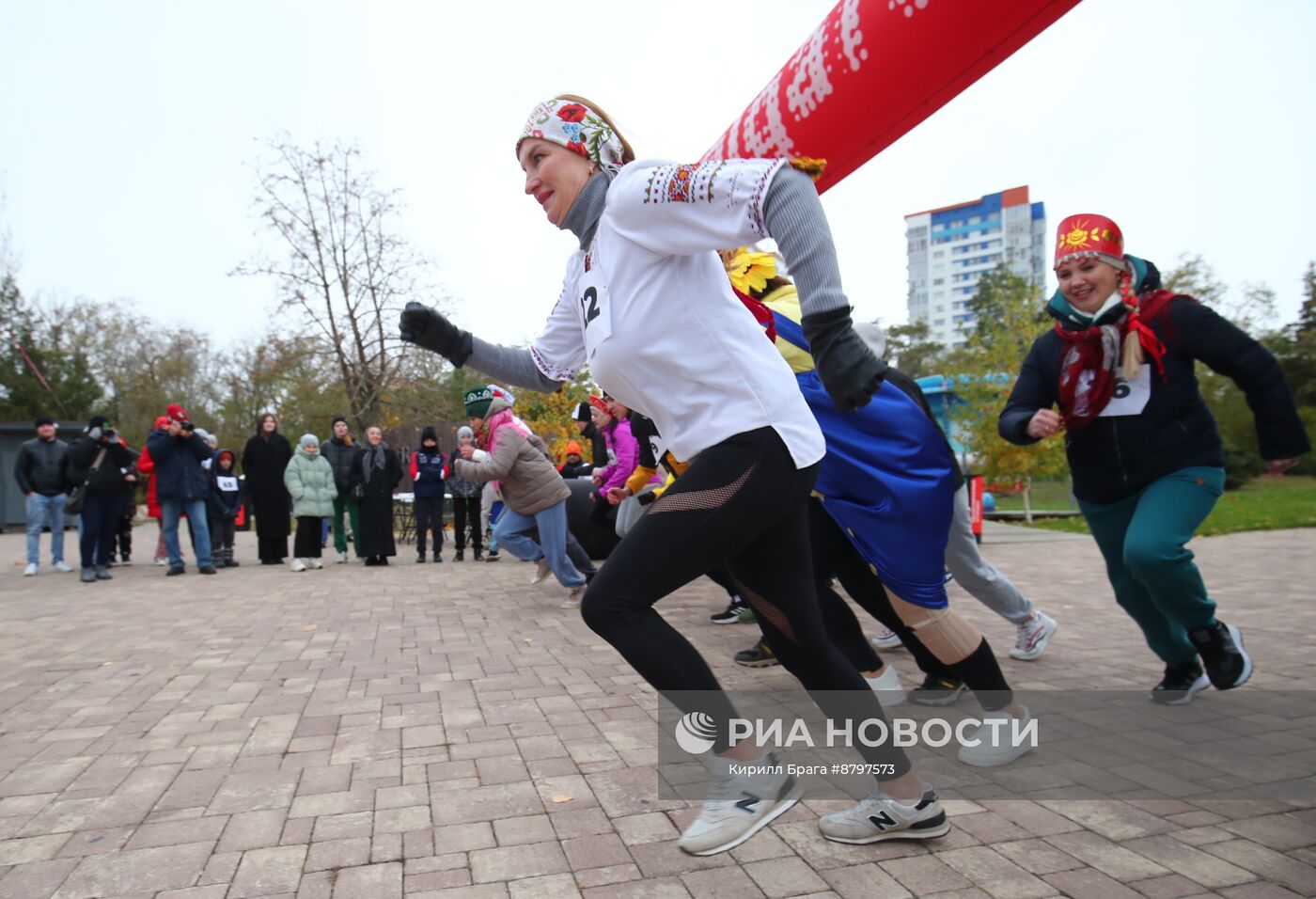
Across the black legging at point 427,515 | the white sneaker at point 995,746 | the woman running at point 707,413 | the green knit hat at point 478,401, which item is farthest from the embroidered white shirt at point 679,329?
the black legging at point 427,515

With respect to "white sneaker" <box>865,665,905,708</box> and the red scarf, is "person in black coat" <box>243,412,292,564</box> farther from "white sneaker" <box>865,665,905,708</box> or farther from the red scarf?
the red scarf

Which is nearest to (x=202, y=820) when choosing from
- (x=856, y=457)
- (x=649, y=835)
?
→ (x=649, y=835)

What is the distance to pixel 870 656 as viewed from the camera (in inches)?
150

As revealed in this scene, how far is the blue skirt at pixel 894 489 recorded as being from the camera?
322 centimetres

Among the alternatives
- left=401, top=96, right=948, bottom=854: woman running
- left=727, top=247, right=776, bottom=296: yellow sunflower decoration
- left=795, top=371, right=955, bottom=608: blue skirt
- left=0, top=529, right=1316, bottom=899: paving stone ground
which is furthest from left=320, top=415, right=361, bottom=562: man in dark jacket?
left=401, top=96, right=948, bottom=854: woman running

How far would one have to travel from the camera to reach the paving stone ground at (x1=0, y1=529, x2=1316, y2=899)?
2277 mm

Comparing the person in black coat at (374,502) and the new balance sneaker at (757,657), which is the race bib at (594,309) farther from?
the person in black coat at (374,502)

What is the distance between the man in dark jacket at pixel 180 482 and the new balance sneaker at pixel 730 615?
7354 mm

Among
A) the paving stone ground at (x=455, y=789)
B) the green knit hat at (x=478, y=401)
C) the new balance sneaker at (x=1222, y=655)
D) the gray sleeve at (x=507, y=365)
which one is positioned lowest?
the paving stone ground at (x=455, y=789)

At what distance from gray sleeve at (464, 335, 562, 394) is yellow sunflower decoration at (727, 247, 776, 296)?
1316 millimetres

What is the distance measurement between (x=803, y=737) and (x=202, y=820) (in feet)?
6.71

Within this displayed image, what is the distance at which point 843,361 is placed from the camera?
1.90 m

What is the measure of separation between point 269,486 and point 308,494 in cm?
100

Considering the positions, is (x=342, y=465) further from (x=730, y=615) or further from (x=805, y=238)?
(x=805, y=238)
